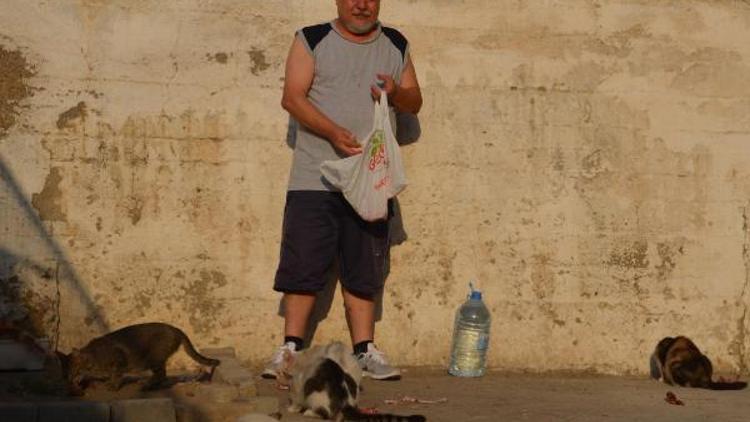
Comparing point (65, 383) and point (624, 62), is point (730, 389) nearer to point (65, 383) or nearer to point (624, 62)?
point (624, 62)

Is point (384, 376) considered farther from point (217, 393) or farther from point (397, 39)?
point (397, 39)

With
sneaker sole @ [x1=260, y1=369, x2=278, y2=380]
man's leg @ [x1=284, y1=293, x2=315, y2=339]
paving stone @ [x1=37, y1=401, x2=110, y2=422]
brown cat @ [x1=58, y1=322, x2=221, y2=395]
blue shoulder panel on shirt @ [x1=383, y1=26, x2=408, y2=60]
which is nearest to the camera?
paving stone @ [x1=37, y1=401, x2=110, y2=422]

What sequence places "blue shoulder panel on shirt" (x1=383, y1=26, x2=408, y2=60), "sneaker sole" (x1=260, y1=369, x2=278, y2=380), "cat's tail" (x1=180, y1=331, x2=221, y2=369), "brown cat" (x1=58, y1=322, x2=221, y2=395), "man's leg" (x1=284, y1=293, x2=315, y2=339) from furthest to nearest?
"blue shoulder panel on shirt" (x1=383, y1=26, x2=408, y2=60), "man's leg" (x1=284, y1=293, x2=315, y2=339), "sneaker sole" (x1=260, y1=369, x2=278, y2=380), "cat's tail" (x1=180, y1=331, x2=221, y2=369), "brown cat" (x1=58, y1=322, x2=221, y2=395)

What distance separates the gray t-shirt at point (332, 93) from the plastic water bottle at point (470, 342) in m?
1.21

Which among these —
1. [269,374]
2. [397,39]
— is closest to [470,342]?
[269,374]

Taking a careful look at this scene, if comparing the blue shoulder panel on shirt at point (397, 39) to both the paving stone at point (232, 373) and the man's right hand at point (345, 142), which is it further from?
the paving stone at point (232, 373)

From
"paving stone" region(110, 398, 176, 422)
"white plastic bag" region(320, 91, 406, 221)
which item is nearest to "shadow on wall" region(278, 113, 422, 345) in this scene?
"white plastic bag" region(320, 91, 406, 221)

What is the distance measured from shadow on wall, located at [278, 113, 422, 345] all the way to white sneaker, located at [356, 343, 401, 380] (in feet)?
1.39

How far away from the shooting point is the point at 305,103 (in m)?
7.01

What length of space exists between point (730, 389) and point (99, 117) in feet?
13.1

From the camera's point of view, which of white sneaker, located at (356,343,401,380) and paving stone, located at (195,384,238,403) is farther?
white sneaker, located at (356,343,401,380)

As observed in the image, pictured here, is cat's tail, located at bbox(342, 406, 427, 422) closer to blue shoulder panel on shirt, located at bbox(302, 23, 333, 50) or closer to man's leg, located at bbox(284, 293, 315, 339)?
man's leg, located at bbox(284, 293, 315, 339)

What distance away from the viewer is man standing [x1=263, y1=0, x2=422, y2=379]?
7.09 metres

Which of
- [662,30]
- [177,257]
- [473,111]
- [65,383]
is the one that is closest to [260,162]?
[177,257]
